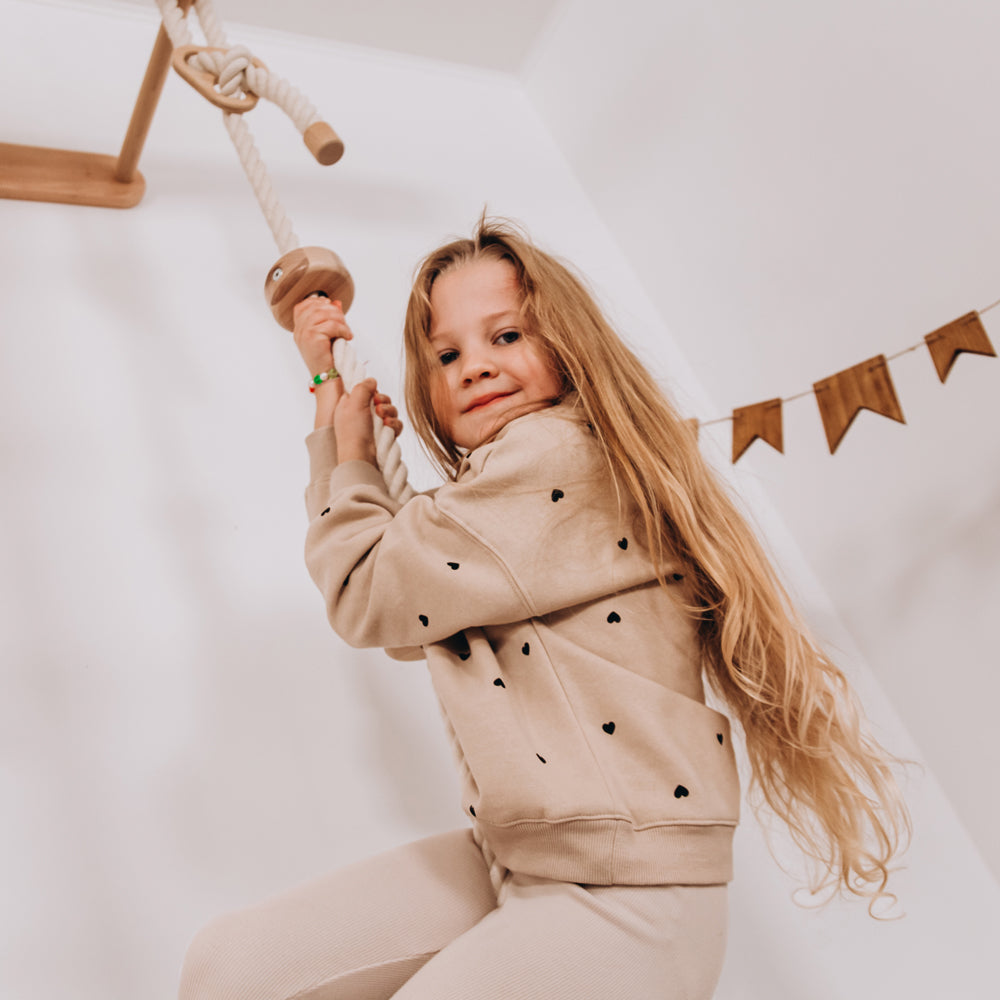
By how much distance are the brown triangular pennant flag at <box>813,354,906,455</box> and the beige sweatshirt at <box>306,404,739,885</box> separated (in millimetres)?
348

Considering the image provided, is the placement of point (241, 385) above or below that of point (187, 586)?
above

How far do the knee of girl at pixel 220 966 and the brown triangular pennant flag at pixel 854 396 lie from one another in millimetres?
744

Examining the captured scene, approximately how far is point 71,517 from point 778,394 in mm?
1057

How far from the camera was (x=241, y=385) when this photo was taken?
1.29 m

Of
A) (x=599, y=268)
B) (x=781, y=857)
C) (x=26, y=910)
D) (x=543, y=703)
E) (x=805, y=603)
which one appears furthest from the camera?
(x=599, y=268)

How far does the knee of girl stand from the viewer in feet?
2.21

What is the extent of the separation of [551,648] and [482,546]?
0.11 m

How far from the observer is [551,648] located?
0.76 meters

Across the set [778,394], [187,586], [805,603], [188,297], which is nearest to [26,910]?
[187,586]

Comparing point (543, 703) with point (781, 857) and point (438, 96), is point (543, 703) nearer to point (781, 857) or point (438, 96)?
point (781, 857)

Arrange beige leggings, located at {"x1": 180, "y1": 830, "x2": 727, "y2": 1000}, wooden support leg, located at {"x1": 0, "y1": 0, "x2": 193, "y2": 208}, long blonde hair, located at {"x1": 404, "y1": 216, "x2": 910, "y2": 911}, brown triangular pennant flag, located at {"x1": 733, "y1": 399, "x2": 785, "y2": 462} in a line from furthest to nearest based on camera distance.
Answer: wooden support leg, located at {"x1": 0, "y1": 0, "x2": 193, "y2": 208} < brown triangular pennant flag, located at {"x1": 733, "y1": 399, "x2": 785, "y2": 462} < long blonde hair, located at {"x1": 404, "y1": 216, "x2": 910, "y2": 911} < beige leggings, located at {"x1": 180, "y1": 830, "x2": 727, "y2": 1000}

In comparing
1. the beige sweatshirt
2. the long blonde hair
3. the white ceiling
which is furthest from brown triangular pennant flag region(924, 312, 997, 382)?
the white ceiling

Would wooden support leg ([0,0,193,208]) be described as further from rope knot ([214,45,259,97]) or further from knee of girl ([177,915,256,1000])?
knee of girl ([177,915,256,1000])

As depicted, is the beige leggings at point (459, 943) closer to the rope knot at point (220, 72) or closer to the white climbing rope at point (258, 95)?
the white climbing rope at point (258, 95)
